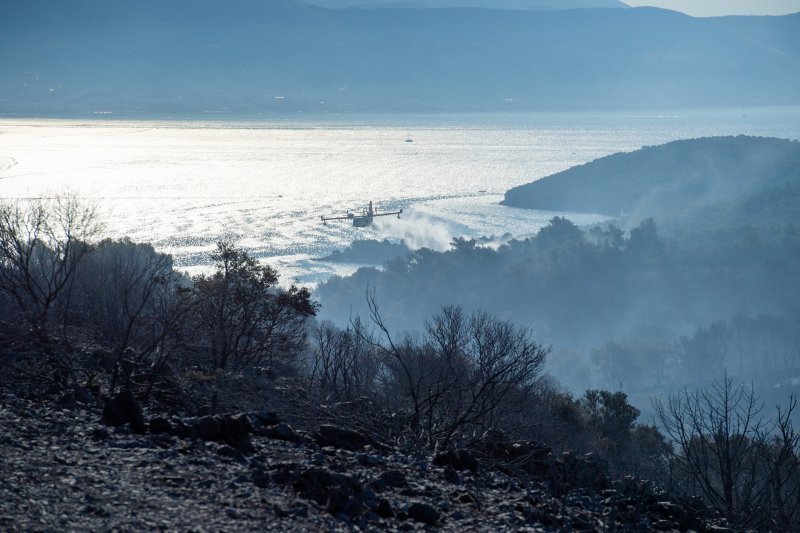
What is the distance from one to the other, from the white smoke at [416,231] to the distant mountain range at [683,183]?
52.7 feet

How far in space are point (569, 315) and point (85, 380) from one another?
2275 inches

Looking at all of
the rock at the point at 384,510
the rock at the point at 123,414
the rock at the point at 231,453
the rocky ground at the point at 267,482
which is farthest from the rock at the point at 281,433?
the rock at the point at 384,510

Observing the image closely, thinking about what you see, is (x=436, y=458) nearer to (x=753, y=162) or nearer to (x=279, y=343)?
(x=279, y=343)

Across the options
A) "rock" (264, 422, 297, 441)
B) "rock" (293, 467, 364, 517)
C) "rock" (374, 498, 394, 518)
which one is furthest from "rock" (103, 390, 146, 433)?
"rock" (374, 498, 394, 518)

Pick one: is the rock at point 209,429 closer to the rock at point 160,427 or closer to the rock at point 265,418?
the rock at point 160,427

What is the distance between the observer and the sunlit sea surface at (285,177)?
58.5 meters

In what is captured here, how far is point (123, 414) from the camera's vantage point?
6.95 metres

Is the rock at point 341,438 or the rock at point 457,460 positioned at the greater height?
the rock at point 341,438

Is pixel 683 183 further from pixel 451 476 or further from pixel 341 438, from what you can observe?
pixel 451 476

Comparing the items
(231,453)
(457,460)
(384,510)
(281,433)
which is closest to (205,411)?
(281,433)

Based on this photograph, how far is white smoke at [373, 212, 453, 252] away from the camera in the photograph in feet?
224

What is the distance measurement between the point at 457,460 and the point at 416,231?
63.3 meters

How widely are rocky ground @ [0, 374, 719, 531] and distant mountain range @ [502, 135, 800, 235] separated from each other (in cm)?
7638

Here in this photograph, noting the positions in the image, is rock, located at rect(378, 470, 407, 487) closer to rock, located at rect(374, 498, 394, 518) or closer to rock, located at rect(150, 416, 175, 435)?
rock, located at rect(374, 498, 394, 518)
